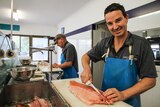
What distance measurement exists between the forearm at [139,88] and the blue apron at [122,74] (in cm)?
14

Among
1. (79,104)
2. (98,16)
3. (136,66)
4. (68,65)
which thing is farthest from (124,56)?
(98,16)

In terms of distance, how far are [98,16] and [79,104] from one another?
11.0 feet

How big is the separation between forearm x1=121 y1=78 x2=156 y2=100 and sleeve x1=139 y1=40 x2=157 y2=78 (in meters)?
0.05

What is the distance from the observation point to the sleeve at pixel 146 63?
121 cm

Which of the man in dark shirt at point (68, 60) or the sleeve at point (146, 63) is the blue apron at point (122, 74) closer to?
the sleeve at point (146, 63)

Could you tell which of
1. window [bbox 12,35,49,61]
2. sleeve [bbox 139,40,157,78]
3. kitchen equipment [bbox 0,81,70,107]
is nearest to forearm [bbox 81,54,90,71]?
kitchen equipment [bbox 0,81,70,107]

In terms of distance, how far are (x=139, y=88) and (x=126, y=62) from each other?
0.27 m

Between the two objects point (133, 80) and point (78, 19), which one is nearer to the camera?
point (133, 80)

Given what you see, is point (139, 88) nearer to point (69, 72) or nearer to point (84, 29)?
point (69, 72)

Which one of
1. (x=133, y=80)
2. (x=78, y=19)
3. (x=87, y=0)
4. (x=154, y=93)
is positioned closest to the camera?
(x=133, y=80)

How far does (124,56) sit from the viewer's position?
1.40 metres

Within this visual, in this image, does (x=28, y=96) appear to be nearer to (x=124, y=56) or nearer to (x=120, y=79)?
(x=120, y=79)

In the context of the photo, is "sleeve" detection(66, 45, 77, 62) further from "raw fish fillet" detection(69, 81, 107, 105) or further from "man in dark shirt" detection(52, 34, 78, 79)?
"raw fish fillet" detection(69, 81, 107, 105)

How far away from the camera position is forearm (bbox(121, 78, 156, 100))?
3.64 feet
